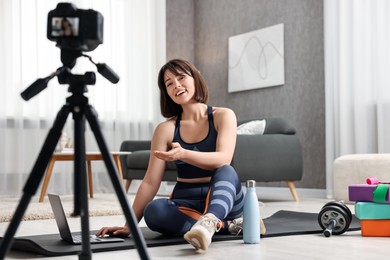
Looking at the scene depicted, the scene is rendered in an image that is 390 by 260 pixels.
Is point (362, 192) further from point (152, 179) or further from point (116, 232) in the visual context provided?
point (116, 232)

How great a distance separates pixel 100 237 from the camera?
224 centimetres

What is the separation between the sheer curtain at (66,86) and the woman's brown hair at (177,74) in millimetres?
3456

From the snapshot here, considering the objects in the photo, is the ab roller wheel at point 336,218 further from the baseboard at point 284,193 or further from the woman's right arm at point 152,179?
the baseboard at point 284,193

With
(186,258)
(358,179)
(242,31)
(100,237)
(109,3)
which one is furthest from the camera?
(109,3)

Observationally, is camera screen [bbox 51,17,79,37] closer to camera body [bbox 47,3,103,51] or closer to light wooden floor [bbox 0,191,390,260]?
camera body [bbox 47,3,103,51]

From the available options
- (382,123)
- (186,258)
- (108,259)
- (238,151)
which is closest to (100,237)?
(108,259)

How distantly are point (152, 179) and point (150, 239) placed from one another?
24cm

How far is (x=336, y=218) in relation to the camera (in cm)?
246

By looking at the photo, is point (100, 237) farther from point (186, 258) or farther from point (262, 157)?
point (262, 157)

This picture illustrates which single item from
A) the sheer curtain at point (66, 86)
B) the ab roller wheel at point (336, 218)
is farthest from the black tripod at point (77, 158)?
the sheer curtain at point (66, 86)

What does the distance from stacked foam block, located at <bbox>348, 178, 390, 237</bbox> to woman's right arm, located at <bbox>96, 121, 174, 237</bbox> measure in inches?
31.8

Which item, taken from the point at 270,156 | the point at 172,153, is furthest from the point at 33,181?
the point at 270,156

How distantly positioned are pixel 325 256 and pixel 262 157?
8.44ft

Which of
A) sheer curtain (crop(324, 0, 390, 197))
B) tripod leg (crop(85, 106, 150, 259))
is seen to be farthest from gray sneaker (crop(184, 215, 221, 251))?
sheer curtain (crop(324, 0, 390, 197))
